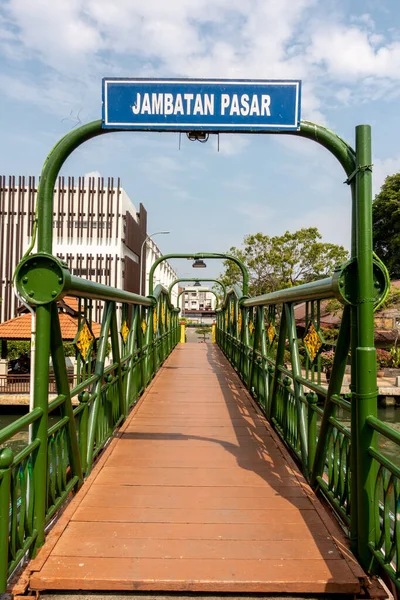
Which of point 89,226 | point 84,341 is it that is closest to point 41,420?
point 84,341

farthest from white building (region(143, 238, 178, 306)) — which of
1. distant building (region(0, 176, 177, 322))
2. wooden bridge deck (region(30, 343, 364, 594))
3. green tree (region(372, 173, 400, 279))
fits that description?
wooden bridge deck (region(30, 343, 364, 594))

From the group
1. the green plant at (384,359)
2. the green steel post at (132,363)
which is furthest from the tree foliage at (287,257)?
the green steel post at (132,363)

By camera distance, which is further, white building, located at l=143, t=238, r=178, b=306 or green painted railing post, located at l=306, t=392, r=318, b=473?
white building, located at l=143, t=238, r=178, b=306

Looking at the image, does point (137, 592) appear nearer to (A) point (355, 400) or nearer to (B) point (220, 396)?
(A) point (355, 400)

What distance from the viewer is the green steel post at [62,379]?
8.26 feet

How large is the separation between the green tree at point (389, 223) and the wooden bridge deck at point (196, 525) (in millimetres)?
36921

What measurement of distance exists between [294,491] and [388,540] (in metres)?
1.08

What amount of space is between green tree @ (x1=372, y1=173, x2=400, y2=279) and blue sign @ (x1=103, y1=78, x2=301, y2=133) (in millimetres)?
37260

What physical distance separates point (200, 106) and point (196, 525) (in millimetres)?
2480

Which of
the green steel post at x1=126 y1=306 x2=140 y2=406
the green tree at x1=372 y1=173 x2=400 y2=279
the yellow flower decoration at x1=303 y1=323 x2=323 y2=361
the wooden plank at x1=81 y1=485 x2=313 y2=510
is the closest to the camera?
the wooden plank at x1=81 y1=485 x2=313 y2=510

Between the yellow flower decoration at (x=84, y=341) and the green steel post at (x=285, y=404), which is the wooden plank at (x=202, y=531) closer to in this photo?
the yellow flower decoration at (x=84, y=341)

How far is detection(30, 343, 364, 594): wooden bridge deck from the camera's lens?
6.63ft

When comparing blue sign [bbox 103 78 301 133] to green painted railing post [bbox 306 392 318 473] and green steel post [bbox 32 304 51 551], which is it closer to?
green steel post [bbox 32 304 51 551]

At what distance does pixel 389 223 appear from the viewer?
127ft
